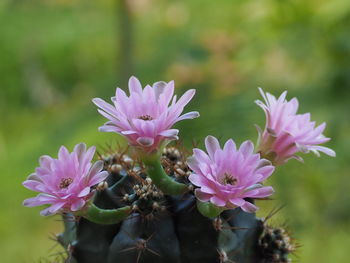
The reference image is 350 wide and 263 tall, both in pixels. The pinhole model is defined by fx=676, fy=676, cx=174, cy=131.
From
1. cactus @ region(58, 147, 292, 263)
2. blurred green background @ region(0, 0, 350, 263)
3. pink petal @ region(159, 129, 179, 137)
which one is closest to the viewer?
pink petal @ region(159, 129, 179, 137)

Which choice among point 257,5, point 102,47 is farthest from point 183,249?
point 102,47

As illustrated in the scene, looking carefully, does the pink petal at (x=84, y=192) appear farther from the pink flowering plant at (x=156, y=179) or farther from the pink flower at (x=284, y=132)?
the pink flower at (x=284, y=132)

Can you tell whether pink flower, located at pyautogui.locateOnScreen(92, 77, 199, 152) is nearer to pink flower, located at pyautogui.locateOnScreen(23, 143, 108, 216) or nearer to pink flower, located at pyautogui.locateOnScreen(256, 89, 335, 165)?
pink flower, located at pyautogui.locateOnScreen(23, 143, 108, 216)

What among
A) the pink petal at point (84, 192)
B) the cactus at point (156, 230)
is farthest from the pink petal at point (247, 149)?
the pink petal at point (84, 192)

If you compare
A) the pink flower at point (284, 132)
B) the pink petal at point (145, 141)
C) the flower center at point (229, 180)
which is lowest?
the flower center at point (229, 180)

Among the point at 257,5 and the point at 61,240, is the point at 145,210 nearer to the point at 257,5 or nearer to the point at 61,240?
the point at 61,240

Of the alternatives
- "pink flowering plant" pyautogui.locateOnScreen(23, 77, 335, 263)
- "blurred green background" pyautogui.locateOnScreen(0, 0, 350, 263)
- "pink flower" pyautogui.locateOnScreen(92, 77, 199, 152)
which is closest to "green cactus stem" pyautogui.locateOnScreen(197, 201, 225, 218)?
"pink flowering plant" pyautogui.locateOnScreen(23, 77, 335, 263)

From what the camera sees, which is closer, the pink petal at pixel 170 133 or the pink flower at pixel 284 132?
the pink petal at pixel 170 133
